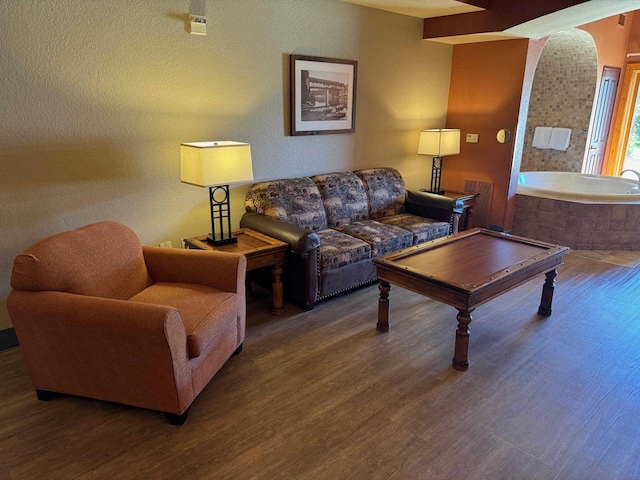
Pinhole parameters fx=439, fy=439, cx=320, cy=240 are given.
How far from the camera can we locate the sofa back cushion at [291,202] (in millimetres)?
3588

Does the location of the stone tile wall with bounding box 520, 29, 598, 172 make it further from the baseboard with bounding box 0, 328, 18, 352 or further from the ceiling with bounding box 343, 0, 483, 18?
the baseboard with bounding box 0, 328, 18, 352

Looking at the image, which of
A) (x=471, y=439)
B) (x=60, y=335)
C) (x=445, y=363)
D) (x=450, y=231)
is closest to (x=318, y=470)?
(x=471, y=439)

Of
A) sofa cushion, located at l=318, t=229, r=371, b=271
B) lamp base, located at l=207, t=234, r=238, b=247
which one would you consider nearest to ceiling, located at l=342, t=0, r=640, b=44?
sofa cushion, located at l=318, t=229, r=371, b=271

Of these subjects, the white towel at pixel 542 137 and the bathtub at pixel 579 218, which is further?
the white towel at pixel 542 137

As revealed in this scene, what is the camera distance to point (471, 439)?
207 centimetres

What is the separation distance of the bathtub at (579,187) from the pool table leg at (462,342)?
306cm

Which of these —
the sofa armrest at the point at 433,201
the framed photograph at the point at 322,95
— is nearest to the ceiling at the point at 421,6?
the framed photograph at the point at 322,95

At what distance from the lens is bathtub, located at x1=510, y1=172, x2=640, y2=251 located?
465 cm

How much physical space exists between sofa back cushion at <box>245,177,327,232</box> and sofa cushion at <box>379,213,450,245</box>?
73 cm

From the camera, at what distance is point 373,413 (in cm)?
225

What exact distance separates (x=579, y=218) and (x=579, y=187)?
1.78 m

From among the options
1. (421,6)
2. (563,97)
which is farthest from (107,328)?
(563,97)

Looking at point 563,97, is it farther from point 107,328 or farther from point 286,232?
point 107,328

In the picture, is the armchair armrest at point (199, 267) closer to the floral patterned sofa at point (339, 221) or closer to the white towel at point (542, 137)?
the floral patterned sofa at point (339, 221)
